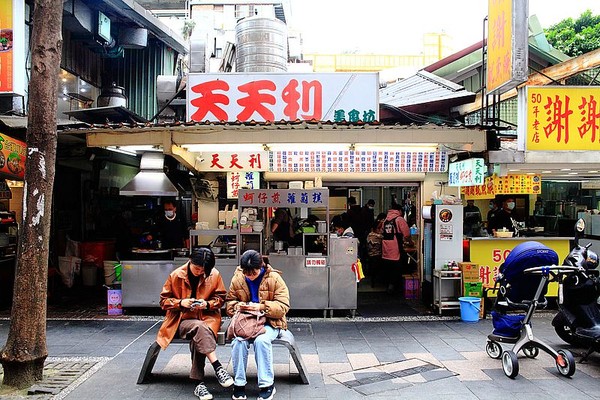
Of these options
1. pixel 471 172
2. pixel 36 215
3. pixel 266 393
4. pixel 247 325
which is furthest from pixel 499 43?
pixel 36 215

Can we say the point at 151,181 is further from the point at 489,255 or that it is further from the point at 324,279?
the point at 489,255

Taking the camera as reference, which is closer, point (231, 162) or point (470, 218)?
point (231, 162)

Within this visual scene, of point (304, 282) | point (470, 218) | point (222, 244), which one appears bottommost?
point (304, 282)

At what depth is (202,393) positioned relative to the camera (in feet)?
18.1

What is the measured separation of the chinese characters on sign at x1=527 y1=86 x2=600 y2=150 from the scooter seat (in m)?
3.03

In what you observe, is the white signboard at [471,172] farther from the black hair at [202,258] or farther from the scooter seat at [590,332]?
the black hair at [202,258]

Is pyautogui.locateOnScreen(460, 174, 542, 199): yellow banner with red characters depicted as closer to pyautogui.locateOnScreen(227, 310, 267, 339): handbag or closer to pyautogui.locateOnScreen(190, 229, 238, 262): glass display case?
pyautogui.locateOnScreen(190, 229, 238, 262): glass display case

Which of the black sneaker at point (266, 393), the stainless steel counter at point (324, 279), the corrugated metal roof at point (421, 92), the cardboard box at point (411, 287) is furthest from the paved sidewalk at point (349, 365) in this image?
the corrugated metal roof at point (421, 92)

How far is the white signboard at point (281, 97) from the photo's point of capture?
9.30 m

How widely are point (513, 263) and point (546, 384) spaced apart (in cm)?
150

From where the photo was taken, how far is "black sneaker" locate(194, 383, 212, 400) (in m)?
5.50

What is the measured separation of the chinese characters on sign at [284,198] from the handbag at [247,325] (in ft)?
12.7

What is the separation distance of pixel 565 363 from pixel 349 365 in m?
2.57

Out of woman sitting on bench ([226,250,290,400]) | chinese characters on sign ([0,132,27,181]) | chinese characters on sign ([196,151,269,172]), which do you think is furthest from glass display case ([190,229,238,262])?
woman sitting on bench ([226,250,290,400])
